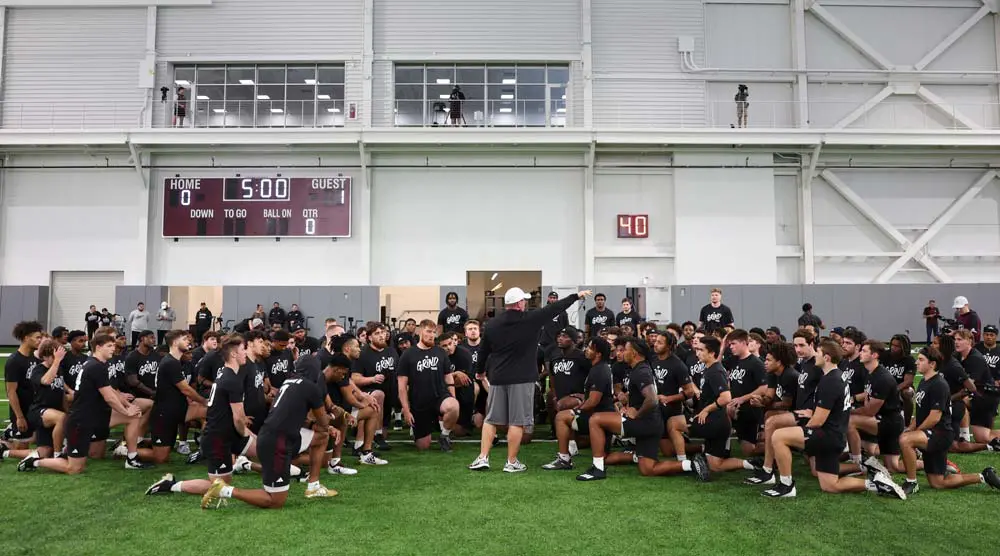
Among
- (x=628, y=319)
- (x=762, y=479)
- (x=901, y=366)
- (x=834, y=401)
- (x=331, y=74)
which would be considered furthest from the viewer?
(x=331, y=74)

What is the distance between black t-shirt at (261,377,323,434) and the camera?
577cm

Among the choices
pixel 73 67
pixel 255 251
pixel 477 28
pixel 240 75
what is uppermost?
pixel 477 28

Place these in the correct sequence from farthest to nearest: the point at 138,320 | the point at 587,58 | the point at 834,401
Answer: the point at 587,58, the point at 138,320, the point at 834,401

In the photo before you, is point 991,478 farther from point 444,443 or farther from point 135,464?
point 135,464

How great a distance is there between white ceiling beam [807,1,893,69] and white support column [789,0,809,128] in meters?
0.46

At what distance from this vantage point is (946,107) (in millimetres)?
23578

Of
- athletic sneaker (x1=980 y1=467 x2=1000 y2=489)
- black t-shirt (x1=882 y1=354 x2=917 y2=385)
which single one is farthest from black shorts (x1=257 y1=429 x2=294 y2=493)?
black t-shirt (x1=882 y1=354 x2=917 y2=385)

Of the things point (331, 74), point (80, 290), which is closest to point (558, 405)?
point (331, 74)

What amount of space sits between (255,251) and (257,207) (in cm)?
163

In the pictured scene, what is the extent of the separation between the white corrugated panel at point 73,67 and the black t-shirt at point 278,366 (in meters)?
18.9

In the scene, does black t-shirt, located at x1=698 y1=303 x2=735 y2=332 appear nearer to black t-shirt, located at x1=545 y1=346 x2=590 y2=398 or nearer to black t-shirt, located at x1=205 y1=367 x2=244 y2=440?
black t-shirt, located at x1=545 y1=346 x2=590 y2=398

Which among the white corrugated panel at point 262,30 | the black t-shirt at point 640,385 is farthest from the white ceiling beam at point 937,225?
the white corrugated panel at point 262,30

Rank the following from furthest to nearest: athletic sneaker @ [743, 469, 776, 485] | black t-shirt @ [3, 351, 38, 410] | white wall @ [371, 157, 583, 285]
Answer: white wall @ [371, 157, 583, 285] < black t-shirt @ [3, 351, 38, 410] < athletic sneaker @ [743, 469, 776, 485]

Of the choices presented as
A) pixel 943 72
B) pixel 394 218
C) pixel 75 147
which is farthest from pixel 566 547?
pixel 943 72
